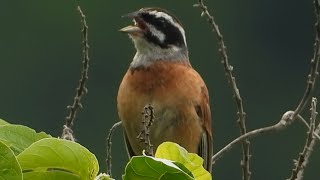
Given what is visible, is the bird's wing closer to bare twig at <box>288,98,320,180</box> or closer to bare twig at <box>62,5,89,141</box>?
bare twig at <box>288,98,320,180</box>

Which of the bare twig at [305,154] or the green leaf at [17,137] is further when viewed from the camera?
the bare twig at [305,154]

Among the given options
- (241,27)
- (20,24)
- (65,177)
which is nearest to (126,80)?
(65,177)

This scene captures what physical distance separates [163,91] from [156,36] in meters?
0.29

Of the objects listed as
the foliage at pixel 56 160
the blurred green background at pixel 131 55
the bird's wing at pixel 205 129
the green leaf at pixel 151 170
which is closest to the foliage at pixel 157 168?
the green leaf at pixel 151 170

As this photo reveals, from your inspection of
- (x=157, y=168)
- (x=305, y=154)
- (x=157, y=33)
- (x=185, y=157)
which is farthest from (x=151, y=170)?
(x=157, y=33)

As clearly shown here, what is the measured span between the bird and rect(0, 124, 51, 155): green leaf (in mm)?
2590

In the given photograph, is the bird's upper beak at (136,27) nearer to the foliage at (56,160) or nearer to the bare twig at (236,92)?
the bare twig at (236,92)

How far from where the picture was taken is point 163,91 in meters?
5.85

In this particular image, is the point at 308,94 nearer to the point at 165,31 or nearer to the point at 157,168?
the point at 165,31

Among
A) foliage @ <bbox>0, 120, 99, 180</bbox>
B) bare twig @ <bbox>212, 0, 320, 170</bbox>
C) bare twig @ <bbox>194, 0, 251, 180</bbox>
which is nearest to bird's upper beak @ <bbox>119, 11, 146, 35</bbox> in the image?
bare twig @ <bbox>194, 0, 251, 180</bbox>

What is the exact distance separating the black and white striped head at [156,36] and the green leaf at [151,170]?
8.94 feet

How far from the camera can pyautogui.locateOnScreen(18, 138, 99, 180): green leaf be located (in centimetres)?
280

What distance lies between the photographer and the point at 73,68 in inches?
1075

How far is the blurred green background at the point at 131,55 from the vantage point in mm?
24281
